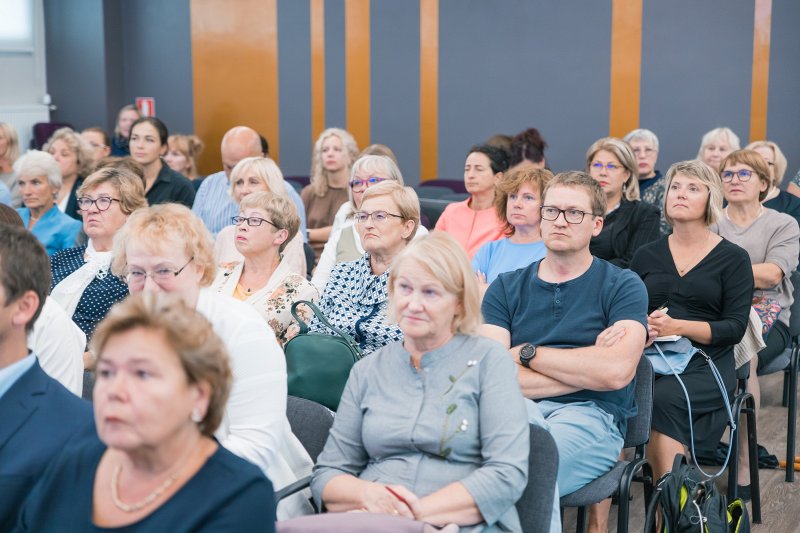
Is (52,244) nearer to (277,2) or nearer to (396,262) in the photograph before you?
(396,262)

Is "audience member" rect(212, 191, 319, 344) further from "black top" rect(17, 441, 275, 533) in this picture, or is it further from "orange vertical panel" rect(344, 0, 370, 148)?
"orange vertical panel" rect(344, 0, 370, 148)

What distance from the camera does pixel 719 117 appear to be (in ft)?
25.5

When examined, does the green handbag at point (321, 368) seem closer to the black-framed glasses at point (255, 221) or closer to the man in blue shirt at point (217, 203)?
the black-framed glasses at point (255, 221)

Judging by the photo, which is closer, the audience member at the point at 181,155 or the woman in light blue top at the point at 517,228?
the woman in light blue top at the point at 517,228

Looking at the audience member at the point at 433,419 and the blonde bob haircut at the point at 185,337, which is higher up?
the blonde bob haircut at the point at 185,337

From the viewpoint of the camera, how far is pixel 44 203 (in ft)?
17.1

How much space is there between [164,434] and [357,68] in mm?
8108

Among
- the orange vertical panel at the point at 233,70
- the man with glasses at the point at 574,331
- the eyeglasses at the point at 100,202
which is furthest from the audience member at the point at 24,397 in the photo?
the orange vertical panel at the point at 233,70

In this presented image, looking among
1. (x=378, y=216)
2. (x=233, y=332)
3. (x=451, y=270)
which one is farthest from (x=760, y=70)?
(x=233, y=332)

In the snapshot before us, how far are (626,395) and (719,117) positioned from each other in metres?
5.39

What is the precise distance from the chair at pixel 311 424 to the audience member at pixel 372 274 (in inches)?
28.9

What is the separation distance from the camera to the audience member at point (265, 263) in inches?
144

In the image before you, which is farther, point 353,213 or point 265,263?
point 353,213

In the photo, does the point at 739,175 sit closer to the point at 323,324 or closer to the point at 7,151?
the point at 323,324
